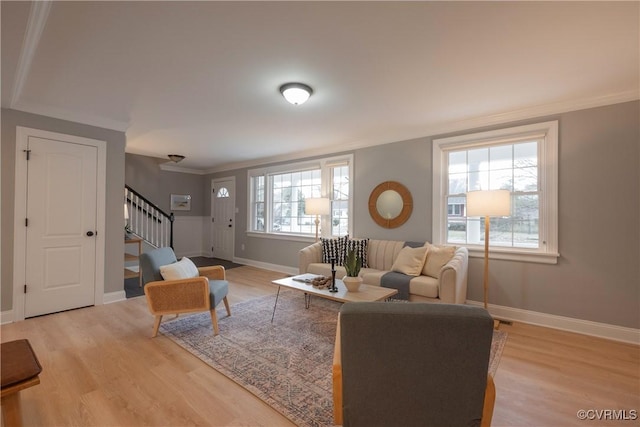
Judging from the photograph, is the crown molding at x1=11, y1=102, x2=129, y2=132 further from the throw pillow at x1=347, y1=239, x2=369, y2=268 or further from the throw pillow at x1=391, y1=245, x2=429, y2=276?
the throw pillow at x1=391, y1=245, x2=429, y2=276

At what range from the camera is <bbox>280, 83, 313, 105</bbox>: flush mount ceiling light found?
2.61 m

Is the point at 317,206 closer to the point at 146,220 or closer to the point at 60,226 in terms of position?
the point at 60,226

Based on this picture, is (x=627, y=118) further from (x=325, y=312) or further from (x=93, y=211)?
(x=93, y=211)

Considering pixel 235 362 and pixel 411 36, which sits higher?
pixel 411 36

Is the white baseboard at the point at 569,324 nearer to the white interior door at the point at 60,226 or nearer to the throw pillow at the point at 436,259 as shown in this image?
the throw pillow at the point at 436,259

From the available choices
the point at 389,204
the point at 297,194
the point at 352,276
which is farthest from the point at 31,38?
the point at 297,194

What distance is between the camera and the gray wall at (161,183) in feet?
21.4

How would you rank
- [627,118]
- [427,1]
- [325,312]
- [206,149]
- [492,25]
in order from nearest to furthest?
[427,1], [492,25], [627,118], [325,312], [206,149]

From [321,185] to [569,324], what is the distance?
12.2 feet

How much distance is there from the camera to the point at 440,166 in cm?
381

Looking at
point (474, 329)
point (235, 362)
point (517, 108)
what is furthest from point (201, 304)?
point (517, 108)

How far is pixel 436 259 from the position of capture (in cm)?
328

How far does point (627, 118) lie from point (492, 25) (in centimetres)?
207

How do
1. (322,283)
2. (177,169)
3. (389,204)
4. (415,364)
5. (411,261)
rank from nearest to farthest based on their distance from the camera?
(415,364)
(322,283)
(411,261)
(389,204)
(177,169)
